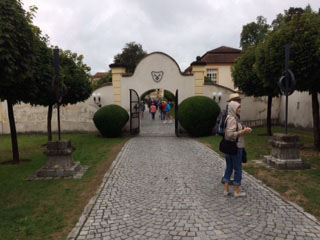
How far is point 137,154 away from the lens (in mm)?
8766

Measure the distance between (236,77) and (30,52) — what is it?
9.92 metres

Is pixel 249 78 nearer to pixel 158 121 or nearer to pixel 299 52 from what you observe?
pixel 299 52

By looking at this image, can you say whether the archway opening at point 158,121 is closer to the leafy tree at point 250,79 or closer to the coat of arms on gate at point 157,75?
the coat of arms on gate at point 157,75

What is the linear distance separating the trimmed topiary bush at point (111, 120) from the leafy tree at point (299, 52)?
730 cm

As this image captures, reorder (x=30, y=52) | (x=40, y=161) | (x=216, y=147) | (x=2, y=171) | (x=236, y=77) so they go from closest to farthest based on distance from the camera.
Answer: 1. (x=30, y=52)
2. (x=2, y=171)
3. (x=40, y=161)
4. (x=216, y=147)
5. (x=236, y=77)

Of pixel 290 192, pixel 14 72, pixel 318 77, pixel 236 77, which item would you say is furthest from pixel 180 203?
pixel 236 77

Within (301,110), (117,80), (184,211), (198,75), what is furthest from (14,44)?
(301,110)

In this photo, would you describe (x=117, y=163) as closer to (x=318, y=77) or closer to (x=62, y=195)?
(x=62, y=195)

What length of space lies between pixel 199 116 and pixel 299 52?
5.77 meters

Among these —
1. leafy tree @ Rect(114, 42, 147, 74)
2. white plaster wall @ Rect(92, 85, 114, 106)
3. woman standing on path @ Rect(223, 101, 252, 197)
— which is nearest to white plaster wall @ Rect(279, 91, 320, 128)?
white plaster wall @ Rect(92, 85, 114, 106)

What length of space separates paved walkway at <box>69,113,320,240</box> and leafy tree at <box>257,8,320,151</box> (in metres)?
3.64

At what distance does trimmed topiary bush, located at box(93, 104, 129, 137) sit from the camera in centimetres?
1280

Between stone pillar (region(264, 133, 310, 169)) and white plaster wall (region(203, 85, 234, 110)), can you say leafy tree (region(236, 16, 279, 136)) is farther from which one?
stone pillar (region(264, 133, 310, 169))

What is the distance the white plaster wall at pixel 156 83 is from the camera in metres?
13.9
